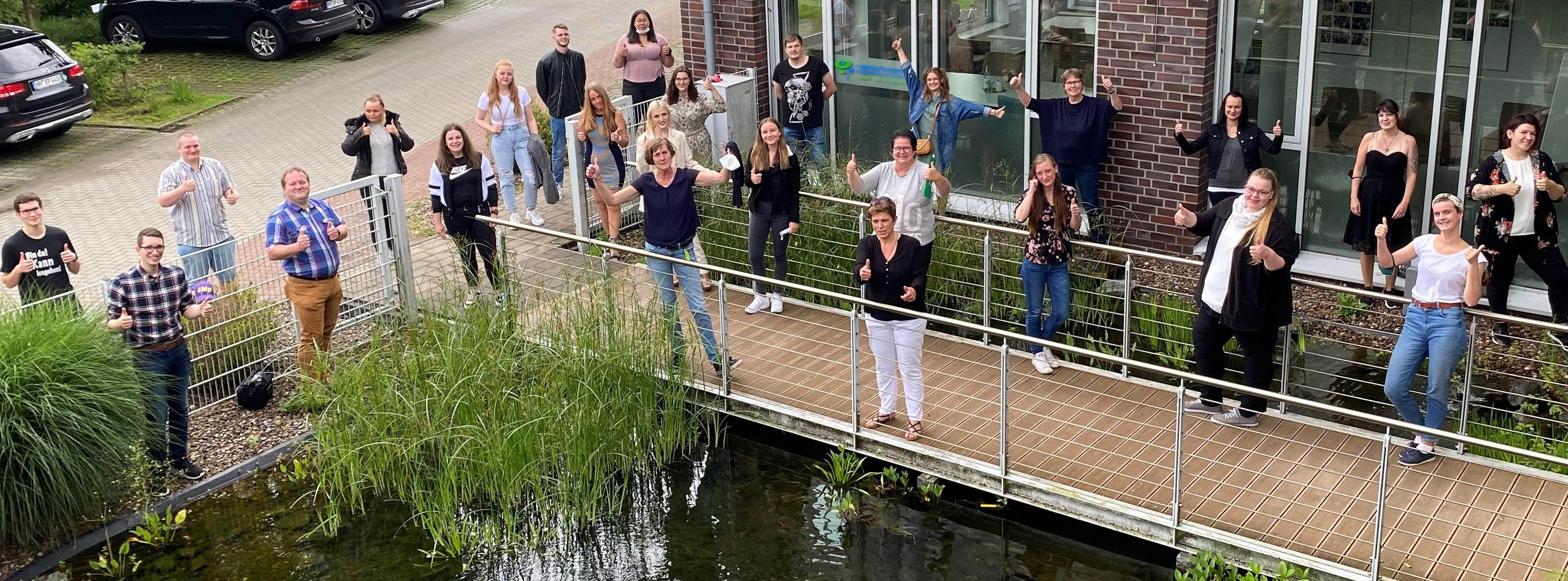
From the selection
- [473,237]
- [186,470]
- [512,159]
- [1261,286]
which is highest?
[512,159]

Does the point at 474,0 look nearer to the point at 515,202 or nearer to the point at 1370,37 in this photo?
the point at 515,202

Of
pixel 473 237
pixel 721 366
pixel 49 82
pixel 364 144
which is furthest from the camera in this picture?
pixel 49 82

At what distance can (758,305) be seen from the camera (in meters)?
11.1

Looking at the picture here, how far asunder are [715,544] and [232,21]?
15.2 meters

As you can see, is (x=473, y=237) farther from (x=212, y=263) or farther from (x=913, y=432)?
(x=913, y=432)

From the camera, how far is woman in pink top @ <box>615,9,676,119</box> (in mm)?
14391

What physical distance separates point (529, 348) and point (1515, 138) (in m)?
6.21

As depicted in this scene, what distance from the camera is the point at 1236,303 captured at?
841 centimetres

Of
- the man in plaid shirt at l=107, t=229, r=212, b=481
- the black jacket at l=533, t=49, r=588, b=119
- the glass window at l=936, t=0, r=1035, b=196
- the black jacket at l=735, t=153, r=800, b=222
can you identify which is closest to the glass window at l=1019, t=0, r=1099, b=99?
the glass window at l=936, t=0, r=1035, b=196

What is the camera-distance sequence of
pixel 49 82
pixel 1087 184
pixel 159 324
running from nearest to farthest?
pixel 159 324 < pixel 1087 184 < pixel 49 82

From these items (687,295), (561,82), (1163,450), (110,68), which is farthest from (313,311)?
(110,68)

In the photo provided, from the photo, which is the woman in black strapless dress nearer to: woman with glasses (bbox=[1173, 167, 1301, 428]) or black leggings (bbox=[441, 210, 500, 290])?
woman with glasses (bbox=[1173, 167, 1301, 428])

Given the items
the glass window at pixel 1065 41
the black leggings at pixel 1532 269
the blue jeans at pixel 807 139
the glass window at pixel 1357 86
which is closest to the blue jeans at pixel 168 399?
the blue jeans at pixel 807 139

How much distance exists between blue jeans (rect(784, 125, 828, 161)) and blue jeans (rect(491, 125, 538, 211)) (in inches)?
90.0
